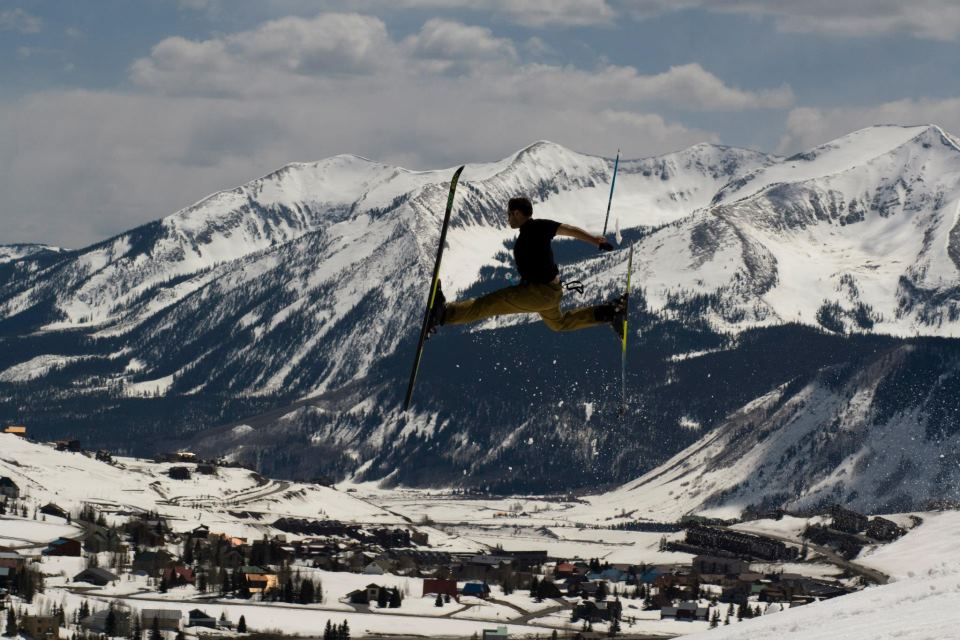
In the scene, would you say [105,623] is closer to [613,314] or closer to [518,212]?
[613,314]

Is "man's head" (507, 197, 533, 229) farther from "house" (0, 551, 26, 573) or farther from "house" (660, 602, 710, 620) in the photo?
"house" (0, 551, 26, 573)

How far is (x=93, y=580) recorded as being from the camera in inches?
7461

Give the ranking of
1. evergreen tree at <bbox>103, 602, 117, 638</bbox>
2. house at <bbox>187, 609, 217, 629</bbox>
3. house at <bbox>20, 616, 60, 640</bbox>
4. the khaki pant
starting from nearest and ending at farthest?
the khaki pant
house at <bbox>20, 616, 60, 640</bbox>
evergreen tree at <bbox>103, 602, 117, 638</bbox>
house at <bbox>187, 609, 217, 629</bbox>

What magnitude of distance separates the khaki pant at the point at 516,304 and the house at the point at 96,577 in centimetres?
15266

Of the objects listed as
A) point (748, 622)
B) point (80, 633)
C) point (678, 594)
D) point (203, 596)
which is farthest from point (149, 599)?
point (748, 622)

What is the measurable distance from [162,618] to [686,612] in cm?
5486

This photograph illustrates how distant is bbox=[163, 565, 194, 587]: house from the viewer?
19262 cm

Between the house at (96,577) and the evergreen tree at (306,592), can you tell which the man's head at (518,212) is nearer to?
the evergreen tree at (306,592)

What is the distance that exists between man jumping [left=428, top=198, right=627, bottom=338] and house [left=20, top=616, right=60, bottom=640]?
4336 inches

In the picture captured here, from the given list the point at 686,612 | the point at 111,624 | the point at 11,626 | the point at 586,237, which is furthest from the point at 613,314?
the point at 686,612

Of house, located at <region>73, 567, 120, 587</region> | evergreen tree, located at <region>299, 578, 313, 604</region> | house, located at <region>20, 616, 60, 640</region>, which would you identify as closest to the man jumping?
house, located at <region>20, 616, 60, 640</region>

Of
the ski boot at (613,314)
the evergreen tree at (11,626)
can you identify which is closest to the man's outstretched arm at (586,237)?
the ski boot at (613,314)

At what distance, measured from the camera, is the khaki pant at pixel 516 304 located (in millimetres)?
41938

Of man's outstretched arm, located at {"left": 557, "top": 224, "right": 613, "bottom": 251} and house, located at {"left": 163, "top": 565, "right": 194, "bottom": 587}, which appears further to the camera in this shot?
house, located at {"left": 163, "top": 565, "right": 194, "bottom": 587}
